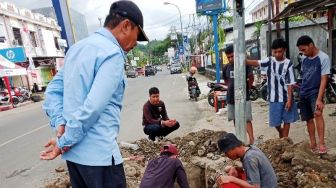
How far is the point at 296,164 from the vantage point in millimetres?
4113

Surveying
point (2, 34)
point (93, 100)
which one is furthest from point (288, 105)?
point (2, 34)

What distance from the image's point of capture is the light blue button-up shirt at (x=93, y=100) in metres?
1.75

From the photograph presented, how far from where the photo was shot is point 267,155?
473cm

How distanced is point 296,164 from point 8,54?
72.5 ft

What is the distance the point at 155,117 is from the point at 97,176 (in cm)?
482

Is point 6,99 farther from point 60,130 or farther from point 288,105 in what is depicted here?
point 60,130

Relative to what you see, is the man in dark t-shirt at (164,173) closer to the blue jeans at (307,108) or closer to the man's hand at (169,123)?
the blue jeans at (307,108)

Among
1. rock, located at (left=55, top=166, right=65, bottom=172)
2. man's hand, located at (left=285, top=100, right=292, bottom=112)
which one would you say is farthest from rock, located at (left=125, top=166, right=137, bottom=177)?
man's hand, located at (left=285, top=100, right=292, bottom=112)

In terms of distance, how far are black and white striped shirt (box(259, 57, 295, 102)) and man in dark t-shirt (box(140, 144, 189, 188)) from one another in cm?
213

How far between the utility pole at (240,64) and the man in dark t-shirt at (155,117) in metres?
1.78

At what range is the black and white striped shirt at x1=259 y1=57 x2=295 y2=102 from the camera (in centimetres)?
511

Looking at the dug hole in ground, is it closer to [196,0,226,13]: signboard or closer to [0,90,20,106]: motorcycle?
[196,0,226,13]: signboard

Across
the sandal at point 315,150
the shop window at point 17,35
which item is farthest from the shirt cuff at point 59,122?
the shop window at point 17,35

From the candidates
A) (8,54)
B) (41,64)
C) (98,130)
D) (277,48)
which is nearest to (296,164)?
(277,48)
